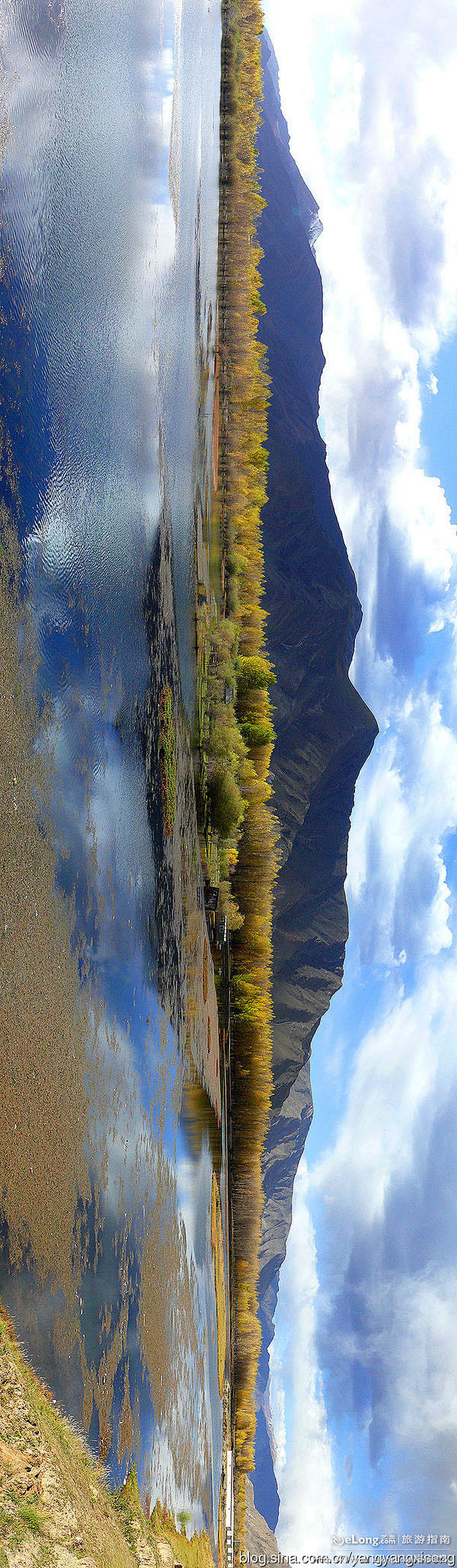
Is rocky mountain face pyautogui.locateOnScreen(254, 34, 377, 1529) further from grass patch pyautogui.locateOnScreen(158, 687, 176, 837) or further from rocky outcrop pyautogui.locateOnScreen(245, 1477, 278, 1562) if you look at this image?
grass patch pyautogui.locateOnScreen(158, 687, 176, 837)

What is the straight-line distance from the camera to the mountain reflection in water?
608cm

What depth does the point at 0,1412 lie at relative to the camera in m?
5.16

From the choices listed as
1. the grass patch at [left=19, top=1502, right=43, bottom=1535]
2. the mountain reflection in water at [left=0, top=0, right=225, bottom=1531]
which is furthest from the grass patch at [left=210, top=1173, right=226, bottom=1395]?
the grass patch at [left=19, top=1502, right=43, bottom=1535]

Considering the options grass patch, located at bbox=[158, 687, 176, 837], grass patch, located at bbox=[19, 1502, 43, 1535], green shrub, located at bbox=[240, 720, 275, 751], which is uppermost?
grass patch, located at bbox=[158, 687, 176, 837]

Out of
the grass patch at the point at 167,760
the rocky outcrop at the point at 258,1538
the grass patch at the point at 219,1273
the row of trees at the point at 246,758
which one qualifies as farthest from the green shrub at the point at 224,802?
the rocky outcrop at the point at 258,1538

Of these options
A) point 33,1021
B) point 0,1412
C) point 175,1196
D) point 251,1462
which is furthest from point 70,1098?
point 251,1462

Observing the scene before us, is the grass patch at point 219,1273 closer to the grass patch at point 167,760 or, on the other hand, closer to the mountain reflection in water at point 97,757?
the mountain reflection in water at point 97,757

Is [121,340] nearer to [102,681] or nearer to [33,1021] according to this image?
[102,681]

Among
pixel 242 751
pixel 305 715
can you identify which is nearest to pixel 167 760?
pixel 242 751

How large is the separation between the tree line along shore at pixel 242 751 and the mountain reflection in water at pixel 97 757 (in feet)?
19.6

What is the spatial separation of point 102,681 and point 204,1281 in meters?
13.5

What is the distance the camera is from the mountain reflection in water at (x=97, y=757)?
20.0ft

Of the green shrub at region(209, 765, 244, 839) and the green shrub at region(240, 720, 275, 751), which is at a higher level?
the green shrub at region(240, 720, 275, 751)

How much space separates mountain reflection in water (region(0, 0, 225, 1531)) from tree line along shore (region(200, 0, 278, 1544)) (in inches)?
235
